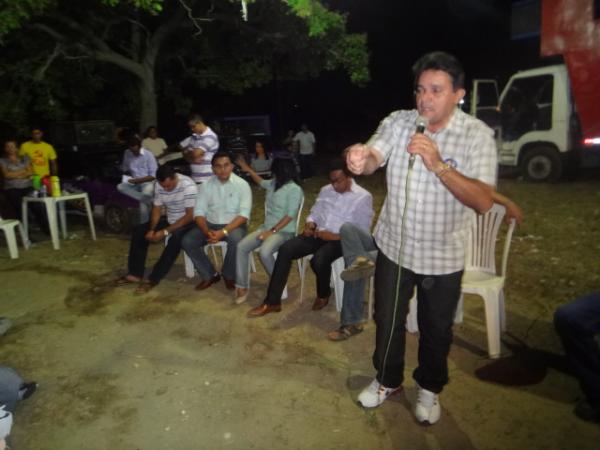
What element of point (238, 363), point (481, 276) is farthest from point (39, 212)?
point (481, 276)

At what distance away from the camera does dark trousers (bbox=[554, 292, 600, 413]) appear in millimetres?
2725

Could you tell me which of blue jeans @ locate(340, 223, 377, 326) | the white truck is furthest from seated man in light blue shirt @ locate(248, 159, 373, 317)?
the white truck

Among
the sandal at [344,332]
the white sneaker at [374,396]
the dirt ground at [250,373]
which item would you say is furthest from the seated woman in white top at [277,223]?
the white sneaker at [374,396]

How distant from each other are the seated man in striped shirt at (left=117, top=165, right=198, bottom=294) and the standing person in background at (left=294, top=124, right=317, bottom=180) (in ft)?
26.2

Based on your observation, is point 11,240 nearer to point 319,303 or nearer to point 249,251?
point 249,251

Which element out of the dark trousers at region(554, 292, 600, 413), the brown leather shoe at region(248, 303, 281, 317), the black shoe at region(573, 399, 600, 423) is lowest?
the black shoe at region(573, 399, 600, 423)

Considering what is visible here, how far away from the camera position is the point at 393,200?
2.58 m

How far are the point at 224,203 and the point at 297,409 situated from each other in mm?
2557

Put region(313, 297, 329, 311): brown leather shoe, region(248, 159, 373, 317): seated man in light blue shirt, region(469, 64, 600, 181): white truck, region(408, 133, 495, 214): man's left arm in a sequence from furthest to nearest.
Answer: region(469, 64, 600, 181): white truck → region(313, 297, 329, 311): brown leather shoe → region(248, 159, 373, 317): seated man in light blue shirt → region(408, 133, 495, 214): man's left arm

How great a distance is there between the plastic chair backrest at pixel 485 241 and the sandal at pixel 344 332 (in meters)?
1.02

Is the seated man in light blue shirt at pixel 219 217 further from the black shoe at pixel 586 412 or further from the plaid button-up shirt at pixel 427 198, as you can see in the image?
the black shoe at pixel 586 412

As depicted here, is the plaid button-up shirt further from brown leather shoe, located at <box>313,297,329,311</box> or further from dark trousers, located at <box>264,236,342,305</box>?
brown leather shoe, located at <box>313,297,329,311</box>

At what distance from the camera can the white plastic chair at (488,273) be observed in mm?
→ 3436

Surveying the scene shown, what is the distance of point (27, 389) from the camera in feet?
10.8
